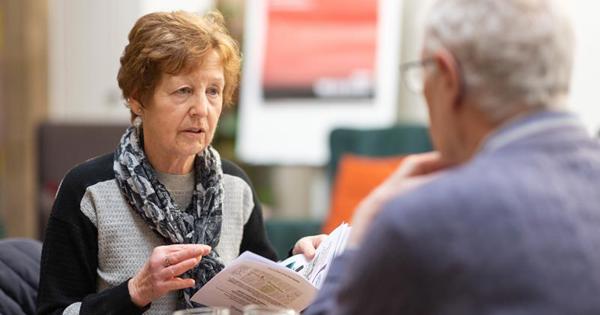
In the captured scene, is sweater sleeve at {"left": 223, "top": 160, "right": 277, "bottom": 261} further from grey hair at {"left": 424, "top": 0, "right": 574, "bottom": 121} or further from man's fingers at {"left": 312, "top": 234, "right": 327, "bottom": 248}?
grey hair at {"left": 424, "top": 0, "right": 574, "bottom": 121}

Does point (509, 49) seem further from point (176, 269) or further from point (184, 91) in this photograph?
point (184, 91)

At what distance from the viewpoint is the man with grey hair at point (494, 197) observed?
1220 mm

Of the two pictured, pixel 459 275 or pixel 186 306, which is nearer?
pixel 459 275

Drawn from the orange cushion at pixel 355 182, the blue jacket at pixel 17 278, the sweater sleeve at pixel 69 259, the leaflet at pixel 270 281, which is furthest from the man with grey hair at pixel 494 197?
the orange cushion at pixel 355 182

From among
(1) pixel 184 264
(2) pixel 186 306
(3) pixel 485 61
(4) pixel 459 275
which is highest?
(3) pixel 485 61

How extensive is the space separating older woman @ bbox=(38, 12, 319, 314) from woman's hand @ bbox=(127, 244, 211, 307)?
57 mm

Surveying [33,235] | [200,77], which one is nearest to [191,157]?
[200,77]

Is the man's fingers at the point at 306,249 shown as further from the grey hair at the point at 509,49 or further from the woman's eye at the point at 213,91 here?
the grey hair at the point at 509,49

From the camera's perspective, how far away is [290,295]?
1.86 metres

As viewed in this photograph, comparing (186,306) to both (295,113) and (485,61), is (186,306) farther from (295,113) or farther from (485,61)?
(295,113)

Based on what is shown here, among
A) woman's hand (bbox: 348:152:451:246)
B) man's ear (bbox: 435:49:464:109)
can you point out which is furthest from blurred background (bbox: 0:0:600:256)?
man's ear (bbox: 435:49:464:109)

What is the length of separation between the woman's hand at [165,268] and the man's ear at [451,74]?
0.62 metres

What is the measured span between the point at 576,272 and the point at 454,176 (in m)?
0.19

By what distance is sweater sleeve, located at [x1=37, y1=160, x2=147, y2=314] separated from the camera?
1.89m
